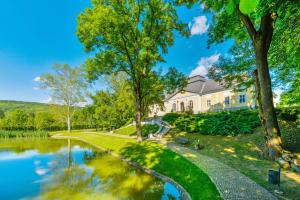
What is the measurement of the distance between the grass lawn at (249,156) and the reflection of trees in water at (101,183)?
3562 millimetres

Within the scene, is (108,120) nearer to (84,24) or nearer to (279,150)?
(84,24)

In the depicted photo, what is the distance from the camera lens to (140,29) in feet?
46.9

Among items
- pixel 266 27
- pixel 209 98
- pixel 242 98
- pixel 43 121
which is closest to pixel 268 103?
pixel 266 27

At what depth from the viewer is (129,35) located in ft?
42.9

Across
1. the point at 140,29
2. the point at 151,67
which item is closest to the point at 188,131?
the point at 151,67

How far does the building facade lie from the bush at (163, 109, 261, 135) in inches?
301

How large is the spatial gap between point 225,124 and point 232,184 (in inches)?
362

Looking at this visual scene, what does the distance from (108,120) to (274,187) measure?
27.1m

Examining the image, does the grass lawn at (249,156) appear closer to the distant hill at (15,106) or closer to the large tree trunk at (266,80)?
the large tree trunk at (266,80)

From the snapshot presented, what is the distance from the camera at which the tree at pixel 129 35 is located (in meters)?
11.6

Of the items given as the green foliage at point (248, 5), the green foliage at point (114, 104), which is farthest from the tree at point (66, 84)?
the green foliage at point (248, 5)

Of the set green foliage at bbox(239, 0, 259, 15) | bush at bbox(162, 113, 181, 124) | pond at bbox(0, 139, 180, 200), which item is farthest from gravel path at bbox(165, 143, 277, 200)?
bush at bbox(162, 113, 181, 124)

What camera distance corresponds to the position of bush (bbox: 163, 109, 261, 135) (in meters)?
13.1

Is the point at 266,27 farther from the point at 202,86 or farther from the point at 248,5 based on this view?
the point at 202,86
